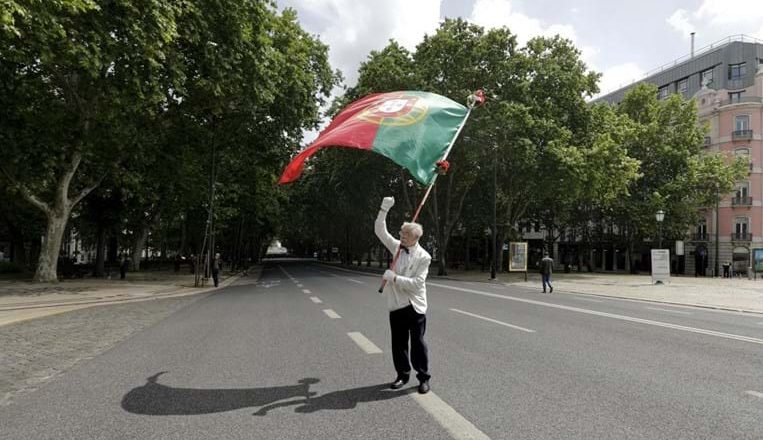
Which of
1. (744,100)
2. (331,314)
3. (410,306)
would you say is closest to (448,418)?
(410,306)

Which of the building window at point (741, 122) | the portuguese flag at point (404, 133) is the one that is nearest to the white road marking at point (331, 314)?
the portuguese flag at point (404, 133)

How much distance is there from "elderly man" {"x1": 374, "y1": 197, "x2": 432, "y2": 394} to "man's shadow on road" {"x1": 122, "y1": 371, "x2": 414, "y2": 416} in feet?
0.79

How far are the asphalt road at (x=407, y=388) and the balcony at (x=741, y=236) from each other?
49982mm

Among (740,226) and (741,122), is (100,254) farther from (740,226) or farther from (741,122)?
(741,122)

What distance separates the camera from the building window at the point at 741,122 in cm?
5328

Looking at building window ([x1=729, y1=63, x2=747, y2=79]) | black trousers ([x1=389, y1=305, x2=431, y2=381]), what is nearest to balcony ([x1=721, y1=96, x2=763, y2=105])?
building window ([x1=729, y1=63, x2=747, y2=79])

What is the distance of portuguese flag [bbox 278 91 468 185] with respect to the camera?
22.0 feet

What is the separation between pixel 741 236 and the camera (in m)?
52.9

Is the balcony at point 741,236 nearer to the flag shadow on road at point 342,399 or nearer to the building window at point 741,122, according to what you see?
the building window at point 741,122

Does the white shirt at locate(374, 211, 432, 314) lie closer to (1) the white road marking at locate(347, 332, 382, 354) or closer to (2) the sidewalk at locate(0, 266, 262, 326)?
(1) the white road marking at locate(347, 332, 382, 354)

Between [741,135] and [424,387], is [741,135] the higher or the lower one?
the higher one

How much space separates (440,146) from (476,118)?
29.8 m

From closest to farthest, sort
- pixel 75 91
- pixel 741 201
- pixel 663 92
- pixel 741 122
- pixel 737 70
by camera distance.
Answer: pixel 75 91 → pixel 741 201 → pixel 741 122 → pixel 737 70 → pixel 663 92

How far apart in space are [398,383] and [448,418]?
3.63ft
